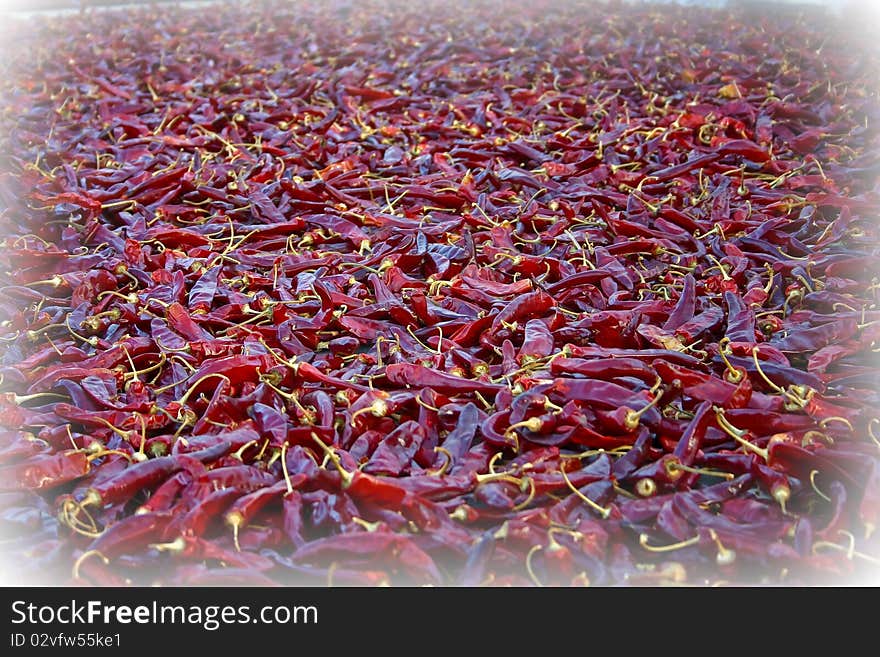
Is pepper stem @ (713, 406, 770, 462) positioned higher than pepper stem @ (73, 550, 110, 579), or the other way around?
pepper stem @ (713, 406, 770, 462)

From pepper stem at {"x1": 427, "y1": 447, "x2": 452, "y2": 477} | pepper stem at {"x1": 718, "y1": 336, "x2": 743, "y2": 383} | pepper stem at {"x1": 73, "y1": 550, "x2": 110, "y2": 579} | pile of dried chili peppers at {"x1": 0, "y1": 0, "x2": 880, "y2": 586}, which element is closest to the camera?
pepper stem at {"x1": 73, "y1": 550, "x2": 110, "y2": 579}

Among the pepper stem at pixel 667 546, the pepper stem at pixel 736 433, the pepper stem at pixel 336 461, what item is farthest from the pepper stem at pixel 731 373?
Result: the pepper stem at pixel 336 461

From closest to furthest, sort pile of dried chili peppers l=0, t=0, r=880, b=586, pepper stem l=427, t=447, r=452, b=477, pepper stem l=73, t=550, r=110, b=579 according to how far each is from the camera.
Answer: pepper stem l=73, t=550, r=110, b=579
pile of dried chili peppers l=0, t=0, r=880, b=586
pepper stem l=427, t=447, r=452, b=477

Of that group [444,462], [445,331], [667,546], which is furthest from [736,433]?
[445,331]

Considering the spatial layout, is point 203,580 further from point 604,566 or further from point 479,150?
point 479,150

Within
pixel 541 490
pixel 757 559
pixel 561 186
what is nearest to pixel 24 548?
pixel 541 490

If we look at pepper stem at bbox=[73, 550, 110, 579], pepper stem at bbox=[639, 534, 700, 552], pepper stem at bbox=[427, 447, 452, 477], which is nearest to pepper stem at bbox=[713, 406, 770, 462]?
pepper stem at bbox=[639, 534, 700, 552]

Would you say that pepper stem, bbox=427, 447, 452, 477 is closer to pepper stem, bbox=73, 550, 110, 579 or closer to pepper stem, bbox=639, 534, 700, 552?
pepper stem, bbox=639, 534, 700, 552

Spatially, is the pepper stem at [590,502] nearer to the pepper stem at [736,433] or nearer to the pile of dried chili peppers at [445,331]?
the pile of dried chili peppers at [445,331]

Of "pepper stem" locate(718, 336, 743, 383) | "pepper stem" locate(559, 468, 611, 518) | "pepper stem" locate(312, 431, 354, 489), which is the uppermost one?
"pepper stem" locate(718, 336, 743, 383)
